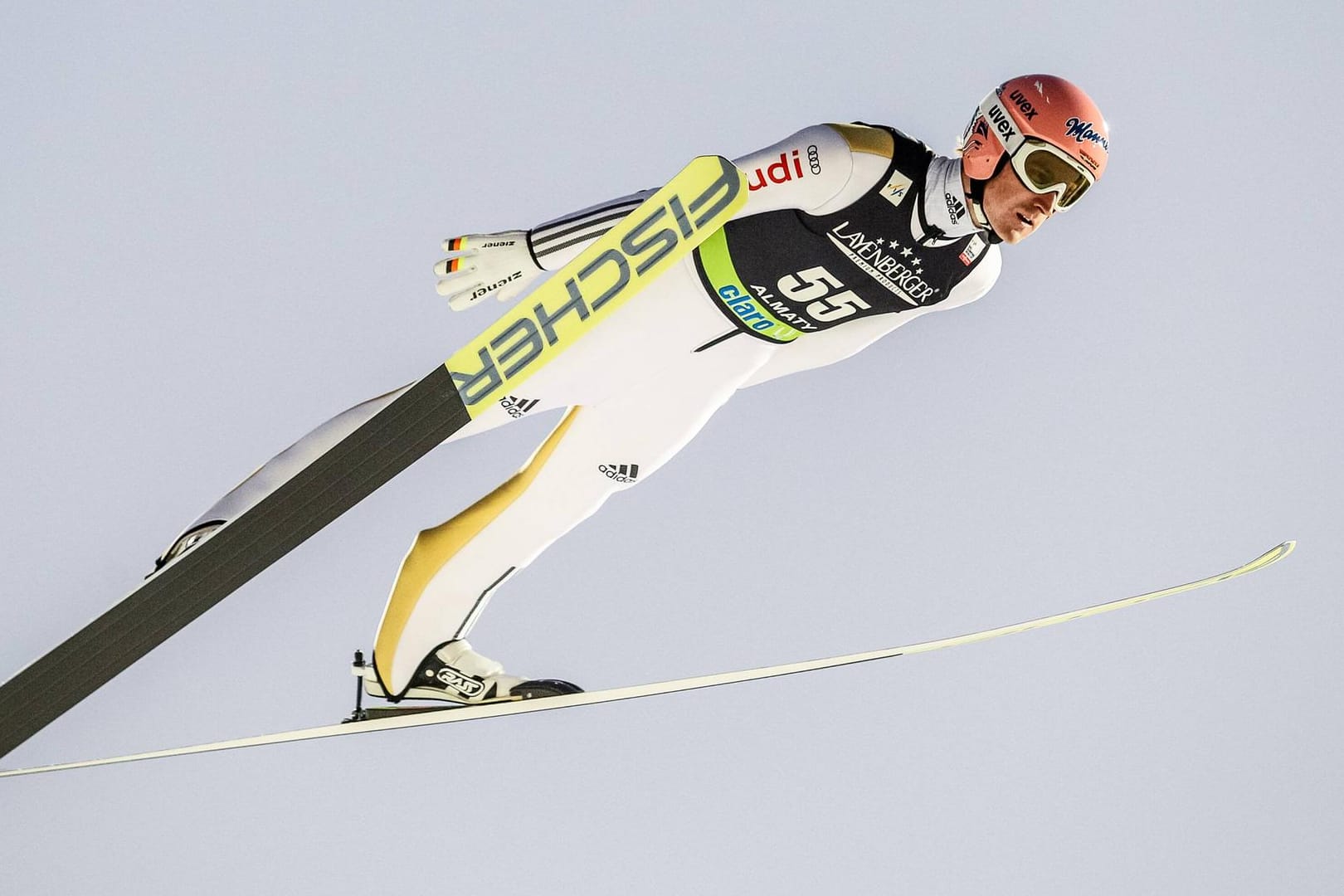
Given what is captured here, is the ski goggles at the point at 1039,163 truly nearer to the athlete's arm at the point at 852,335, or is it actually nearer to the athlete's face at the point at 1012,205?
the athlete's face at the point at 1012,205

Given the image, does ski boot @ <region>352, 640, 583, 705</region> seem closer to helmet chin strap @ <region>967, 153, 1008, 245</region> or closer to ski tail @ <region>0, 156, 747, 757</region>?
ski tail @ <region>0, 156, 747, 757</region>

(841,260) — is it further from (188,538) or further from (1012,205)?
(188,538)

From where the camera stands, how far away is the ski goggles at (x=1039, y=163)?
1.51 metres

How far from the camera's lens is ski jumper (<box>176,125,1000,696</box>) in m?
1.57

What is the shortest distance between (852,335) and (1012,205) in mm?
318

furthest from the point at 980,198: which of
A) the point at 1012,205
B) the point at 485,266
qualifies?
the point at 485,266

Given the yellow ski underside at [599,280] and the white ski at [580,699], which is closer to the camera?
the yellow ski underside at [599,280]

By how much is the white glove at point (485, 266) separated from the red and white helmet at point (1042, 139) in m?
0.52

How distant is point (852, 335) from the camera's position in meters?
1.79

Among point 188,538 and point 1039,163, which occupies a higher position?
point 1039,163

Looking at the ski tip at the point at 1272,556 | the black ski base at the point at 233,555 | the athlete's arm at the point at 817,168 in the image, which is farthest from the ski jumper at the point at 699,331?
the ski tip at the point at 1272,556

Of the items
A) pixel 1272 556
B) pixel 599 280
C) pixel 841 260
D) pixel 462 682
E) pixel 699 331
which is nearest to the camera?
pixel 599 280

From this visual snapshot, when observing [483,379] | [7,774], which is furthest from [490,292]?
[7,774]

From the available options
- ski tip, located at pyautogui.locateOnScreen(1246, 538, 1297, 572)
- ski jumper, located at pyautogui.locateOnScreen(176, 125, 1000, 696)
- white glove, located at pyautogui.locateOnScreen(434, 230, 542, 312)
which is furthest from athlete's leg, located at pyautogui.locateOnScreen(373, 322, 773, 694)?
ski tip, located at pyautogui.locateOnScreen(1246, 538, 1297, 572)
